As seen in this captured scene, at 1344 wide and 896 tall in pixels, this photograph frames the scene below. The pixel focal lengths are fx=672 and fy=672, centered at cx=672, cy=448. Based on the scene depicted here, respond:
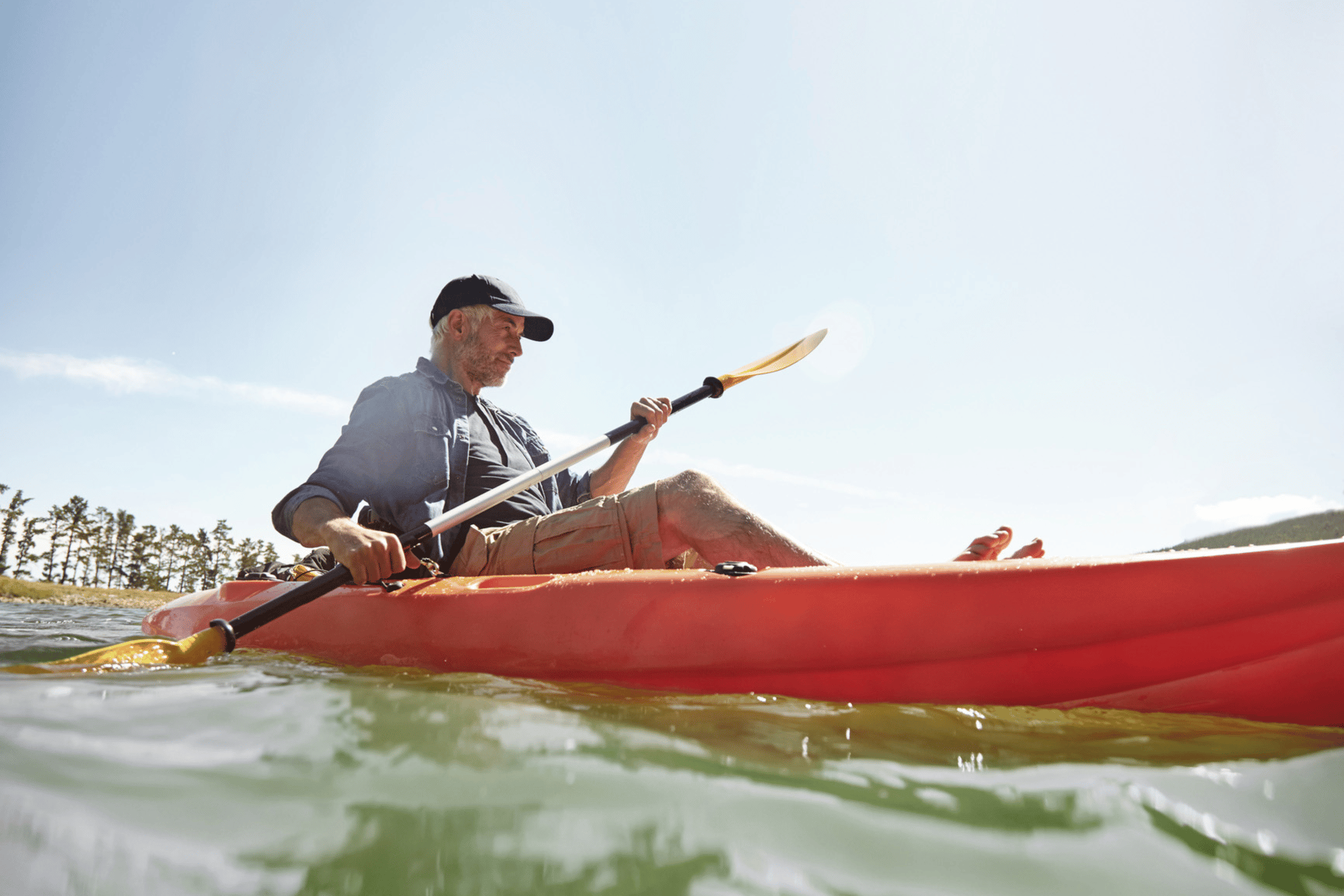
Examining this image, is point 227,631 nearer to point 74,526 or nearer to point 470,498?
point 470,498

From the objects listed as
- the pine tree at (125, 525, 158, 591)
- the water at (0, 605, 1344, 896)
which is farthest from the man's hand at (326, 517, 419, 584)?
the pine tree at (125, 525, 158, 591)

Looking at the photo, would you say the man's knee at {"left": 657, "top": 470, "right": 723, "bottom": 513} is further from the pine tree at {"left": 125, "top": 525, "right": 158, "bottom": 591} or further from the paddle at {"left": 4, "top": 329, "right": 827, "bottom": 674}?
the pine tree at {"left": 125, "top": 525, "right": 158, "bottom": 591}

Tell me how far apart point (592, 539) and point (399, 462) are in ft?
3.24

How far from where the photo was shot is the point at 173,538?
6469 centimetres

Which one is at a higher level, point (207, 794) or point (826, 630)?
point (826, 630)

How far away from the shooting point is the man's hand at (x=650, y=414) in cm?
390

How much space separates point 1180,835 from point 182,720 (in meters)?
1.79

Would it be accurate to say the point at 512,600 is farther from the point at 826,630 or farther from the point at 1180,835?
the point at 1180,835

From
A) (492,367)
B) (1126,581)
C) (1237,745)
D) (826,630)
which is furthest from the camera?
(492,367)

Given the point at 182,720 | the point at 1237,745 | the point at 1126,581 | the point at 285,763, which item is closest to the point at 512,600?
the point at 182,720

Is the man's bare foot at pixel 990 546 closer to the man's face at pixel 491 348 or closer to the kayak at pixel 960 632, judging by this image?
the kayak at pixel 960 632

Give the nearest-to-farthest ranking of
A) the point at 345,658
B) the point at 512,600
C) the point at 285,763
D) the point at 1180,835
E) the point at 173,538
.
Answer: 1. the point at 1180,835
2. the point at 285,763
3. the point at 512,600
4. the point at 345,658
5. the point at 173,538

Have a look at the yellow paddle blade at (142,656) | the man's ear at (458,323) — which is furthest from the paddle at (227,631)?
the man's ear at (458,323)

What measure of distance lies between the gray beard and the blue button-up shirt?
1.35 ft
